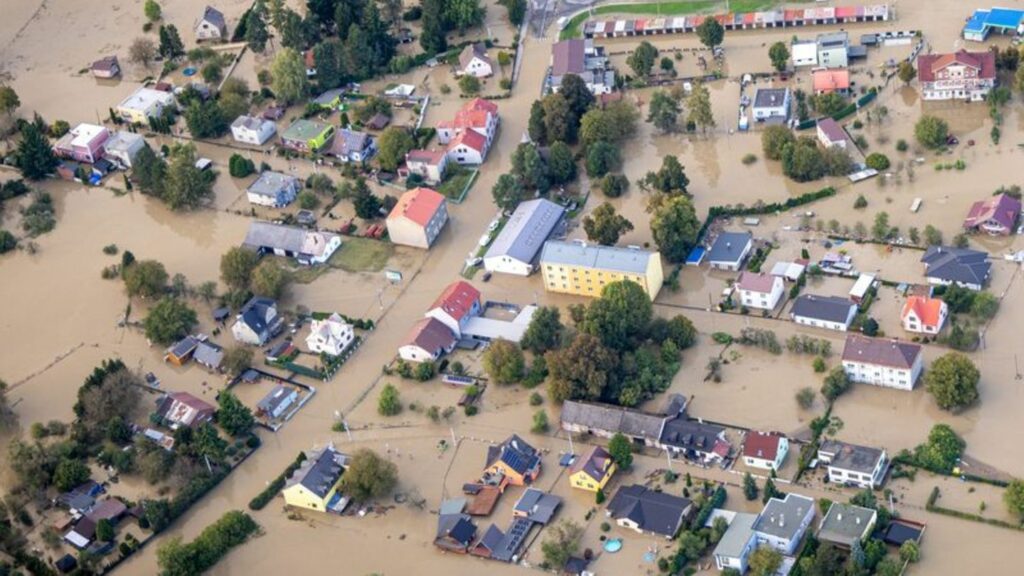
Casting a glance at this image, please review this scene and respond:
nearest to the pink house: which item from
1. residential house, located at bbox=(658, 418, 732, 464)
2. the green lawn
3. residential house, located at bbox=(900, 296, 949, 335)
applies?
the green lawn

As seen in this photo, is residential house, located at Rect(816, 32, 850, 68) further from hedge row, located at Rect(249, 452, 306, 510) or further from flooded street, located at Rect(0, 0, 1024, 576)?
hedge row, located at Rect(249, 452, 306, 510)

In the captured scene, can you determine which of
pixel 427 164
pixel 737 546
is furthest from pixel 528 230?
pixel 737 546

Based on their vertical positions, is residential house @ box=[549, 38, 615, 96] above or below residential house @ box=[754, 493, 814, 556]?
above

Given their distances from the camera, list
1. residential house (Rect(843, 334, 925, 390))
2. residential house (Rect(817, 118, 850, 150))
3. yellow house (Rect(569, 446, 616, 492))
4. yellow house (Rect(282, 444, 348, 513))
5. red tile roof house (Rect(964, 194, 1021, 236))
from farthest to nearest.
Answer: residential house (Rect(817, 118, 850, 150))
red tile roof house (Rect(964, 194, 1021, 236))
residential house (Rect(843, 334, 925, 390))
yellow house (Rect(282, 444, 348, 513))
yellow house (Rect(569, 446, 616, 492))

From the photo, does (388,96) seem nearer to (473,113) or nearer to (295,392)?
(473,113)

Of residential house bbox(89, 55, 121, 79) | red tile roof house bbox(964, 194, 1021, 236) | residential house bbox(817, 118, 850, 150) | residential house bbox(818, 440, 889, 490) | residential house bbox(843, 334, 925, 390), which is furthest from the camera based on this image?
residential house bbox(89, 55, 121, 79)

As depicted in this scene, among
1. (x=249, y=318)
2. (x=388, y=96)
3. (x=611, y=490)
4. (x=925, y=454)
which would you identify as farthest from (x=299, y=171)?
(x=925, y=454)

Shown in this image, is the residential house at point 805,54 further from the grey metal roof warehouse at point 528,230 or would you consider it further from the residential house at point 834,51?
the grey metal roof warehouse at point 528,230
